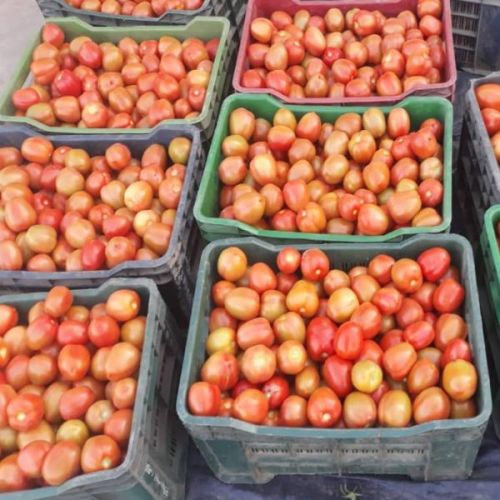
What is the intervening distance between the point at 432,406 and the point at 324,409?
0.28 m

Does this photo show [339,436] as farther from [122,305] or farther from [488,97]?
[488,97]

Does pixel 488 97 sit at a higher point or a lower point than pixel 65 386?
higher

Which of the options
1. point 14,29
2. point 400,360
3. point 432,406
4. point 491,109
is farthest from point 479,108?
point 14,29

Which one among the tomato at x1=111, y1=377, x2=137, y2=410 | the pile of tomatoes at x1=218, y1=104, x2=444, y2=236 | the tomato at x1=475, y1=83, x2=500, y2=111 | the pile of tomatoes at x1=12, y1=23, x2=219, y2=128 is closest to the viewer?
the tomato at x1=111, y1=377, x2=137, y2=410

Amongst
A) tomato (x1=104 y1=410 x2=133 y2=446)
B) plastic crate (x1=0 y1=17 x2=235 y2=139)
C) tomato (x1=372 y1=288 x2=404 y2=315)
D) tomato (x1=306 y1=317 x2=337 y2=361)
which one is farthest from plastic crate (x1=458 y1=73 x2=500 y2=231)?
tomato (x1=104 y1=410 x2=133 y2=446)

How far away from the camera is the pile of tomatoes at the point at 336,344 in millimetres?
1723

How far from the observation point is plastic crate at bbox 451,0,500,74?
2824mm

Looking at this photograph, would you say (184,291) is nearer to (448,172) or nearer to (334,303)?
(334,303)

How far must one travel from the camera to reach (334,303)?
1908 millimetres

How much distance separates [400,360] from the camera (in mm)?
1762

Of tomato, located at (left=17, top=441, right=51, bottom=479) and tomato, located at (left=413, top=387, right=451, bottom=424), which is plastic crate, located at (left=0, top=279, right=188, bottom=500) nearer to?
tomato, located at (left=17, top=441, right=51, bottom=479)

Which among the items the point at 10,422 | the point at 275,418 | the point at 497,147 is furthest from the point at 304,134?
the point at 10,422

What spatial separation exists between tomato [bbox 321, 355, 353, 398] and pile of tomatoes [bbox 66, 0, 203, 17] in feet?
6.44

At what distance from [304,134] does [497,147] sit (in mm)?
680
